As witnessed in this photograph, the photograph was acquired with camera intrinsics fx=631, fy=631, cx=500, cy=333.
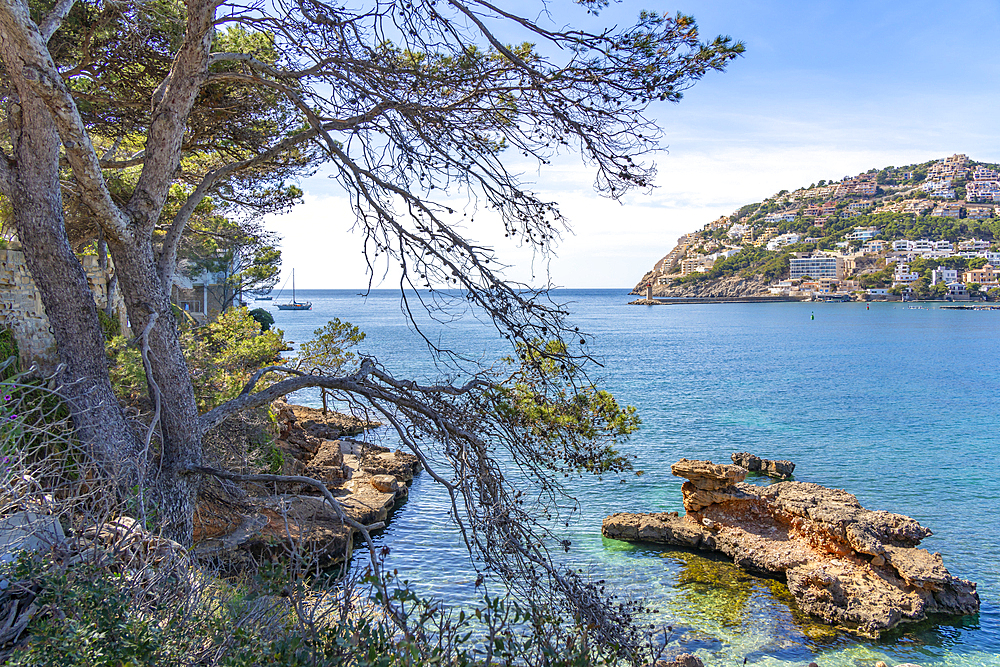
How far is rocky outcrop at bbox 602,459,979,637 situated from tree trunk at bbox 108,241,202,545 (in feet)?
29.7

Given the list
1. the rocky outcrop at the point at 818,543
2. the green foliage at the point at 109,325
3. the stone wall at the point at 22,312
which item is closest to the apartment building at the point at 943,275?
the rocky outcrop at the point at 818,543

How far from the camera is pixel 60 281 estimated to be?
5301mm

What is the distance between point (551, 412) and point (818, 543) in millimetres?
8154

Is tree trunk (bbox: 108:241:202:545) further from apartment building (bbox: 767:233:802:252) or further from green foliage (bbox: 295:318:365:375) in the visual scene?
apartment building (bbox: 767:233:802:252)

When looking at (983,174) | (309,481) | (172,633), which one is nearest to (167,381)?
(309,481)

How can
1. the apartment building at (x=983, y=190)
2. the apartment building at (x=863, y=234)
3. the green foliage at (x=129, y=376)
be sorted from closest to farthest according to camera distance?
the green foliage at (x=129, y=376), the apartment building at (x=863, y=234), the apartment building at (x=983, y=190)

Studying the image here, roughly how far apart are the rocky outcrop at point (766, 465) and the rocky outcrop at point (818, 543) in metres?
4.75

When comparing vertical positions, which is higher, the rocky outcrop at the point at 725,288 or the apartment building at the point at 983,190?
the apartment building at the point at 983,190

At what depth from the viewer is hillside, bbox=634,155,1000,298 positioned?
126 meters

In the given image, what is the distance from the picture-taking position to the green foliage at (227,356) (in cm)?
978

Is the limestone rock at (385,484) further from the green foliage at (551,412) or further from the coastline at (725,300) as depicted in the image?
the coastline at (725,300)

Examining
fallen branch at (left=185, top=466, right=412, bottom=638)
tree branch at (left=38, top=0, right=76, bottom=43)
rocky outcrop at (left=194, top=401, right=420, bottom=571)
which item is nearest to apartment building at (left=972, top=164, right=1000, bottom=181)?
rocky outcrop at (left=194, top=401, right=420, bottom=571)

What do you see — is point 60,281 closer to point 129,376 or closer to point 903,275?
point 129,376

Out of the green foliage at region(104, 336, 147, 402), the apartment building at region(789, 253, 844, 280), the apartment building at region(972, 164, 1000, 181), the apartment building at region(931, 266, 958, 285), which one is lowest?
the green foliage at region(104, 336, 147, 402)
